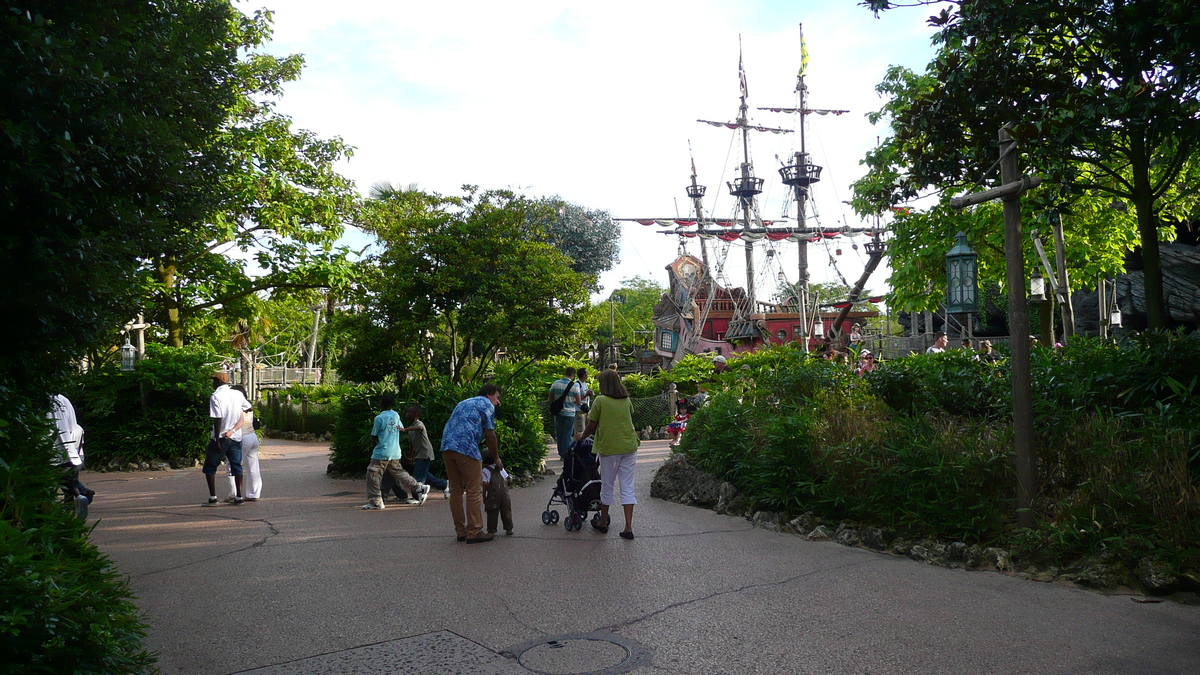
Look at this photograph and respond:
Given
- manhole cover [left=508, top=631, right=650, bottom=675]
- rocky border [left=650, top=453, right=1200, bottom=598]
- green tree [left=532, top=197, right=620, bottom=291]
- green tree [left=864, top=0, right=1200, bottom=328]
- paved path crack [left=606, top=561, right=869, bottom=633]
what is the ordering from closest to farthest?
manhole cover [left=508, top=631, right=650, bottom=675]
paved path crack [left=606, top=561, right=869, bottom=633]
rocky border [left=650, top=453, right=1200, bottom=598]
green tree [left=864, top=0, right=1200, bottom=328]
green tree [left=532, top=197, right=620, bottom=291]

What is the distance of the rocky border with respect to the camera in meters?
5.76

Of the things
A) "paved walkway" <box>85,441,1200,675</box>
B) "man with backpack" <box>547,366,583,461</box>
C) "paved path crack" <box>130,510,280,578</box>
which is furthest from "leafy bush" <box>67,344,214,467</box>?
"paved walkway" <box>85,441,1200,675</box>

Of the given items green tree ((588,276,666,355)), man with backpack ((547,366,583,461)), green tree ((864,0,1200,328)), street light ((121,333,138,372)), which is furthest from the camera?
green tree ((588,276,666,355))

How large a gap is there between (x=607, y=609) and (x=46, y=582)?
3.35 m

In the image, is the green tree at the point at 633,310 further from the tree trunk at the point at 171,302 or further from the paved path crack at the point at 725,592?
the paved path crack at the point at 725,592

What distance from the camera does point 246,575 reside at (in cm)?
697

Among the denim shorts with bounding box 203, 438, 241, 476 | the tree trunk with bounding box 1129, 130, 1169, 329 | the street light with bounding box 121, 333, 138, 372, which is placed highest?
the tree trunk with bounding box 1129, 130, 1169, 329

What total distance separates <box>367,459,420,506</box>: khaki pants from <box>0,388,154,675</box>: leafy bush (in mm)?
6167

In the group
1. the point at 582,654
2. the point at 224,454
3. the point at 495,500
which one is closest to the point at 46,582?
the point at 582,654

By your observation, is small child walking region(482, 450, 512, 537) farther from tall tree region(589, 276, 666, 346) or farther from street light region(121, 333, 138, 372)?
tall tree region(589, 276, 666, 346)

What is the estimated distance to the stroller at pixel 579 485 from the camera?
9000 mm

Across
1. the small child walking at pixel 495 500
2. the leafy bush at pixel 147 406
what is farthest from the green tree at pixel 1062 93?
the leafy bush at pixel 147 406

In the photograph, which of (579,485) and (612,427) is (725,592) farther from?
(579,485)

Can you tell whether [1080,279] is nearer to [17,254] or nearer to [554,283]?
[554,283]
